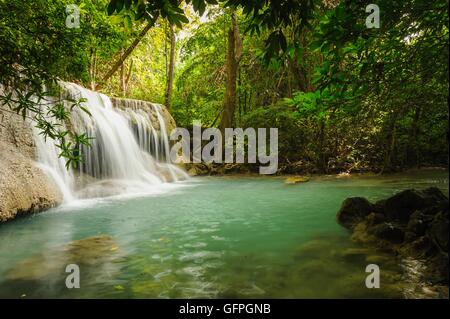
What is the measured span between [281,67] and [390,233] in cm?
1171

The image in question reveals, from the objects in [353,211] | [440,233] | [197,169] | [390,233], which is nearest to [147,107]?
[197,169]

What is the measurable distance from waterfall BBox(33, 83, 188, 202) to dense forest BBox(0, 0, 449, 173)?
42.5 inches

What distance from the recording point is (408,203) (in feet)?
15.0

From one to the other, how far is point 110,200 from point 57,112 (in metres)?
5.28

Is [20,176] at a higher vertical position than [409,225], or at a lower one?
higher

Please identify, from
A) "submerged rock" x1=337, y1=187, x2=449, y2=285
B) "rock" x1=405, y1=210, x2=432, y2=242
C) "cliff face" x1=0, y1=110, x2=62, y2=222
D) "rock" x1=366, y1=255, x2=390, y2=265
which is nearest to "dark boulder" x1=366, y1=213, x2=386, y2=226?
"submerged rock" x1=337, y1=187, x2=449, y2=285

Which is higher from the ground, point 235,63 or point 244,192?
point 235,63

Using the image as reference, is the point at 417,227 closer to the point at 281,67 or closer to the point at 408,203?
the point at 408,203

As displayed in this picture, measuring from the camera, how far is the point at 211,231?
5121 mm

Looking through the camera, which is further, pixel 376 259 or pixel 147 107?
pixel 147 107

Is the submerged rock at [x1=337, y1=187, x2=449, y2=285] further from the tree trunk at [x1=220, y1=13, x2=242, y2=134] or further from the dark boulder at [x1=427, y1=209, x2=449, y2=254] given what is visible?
the tree trunk at [x1=220, y1=13, x2=242, y2=134]

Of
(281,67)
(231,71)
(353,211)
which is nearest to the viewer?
(353,211)
